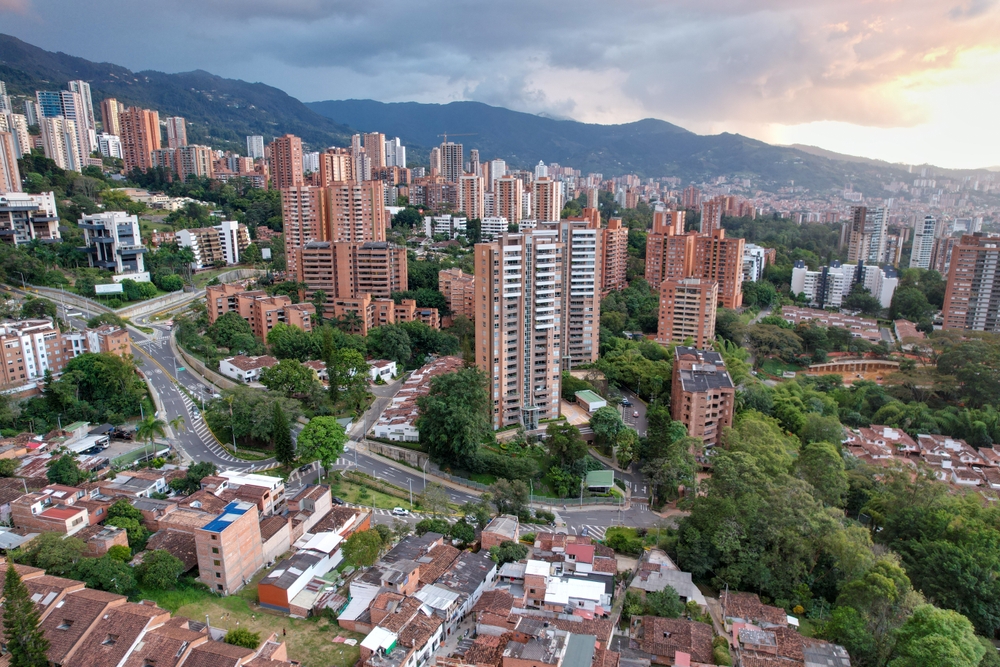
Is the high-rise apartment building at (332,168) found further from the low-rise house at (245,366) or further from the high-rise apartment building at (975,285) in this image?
the high-rise apartment building at (975,285)

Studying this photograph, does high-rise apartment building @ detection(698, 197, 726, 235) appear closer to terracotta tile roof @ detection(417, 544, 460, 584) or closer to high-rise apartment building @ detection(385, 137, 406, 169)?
high-rise apartment building @ detection(385, 137, 406, 169)

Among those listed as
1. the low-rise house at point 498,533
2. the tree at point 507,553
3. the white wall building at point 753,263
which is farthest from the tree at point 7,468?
the white wall building at point 753,263

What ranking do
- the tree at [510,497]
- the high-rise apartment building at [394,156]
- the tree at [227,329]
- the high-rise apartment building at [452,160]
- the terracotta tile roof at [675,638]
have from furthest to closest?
the high-rise apartment building at [394,156], the high-rise apartment building at [452,160], the tree at [227,329], the tree at [510,497], the terracotta tile roof at [675,638]

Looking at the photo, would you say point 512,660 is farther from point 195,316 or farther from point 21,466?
point 195,316

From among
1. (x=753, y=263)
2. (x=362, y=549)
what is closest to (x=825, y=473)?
(x=362, y=549)

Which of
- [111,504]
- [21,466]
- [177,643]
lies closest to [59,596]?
[177,643]

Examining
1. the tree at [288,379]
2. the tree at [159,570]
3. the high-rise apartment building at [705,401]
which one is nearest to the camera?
the tree at [159,570]

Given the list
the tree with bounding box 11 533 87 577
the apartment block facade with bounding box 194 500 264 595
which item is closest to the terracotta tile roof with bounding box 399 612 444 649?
the apartment block facade with bounding box 194 500 264 595

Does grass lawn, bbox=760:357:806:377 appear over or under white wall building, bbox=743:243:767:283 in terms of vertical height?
under
